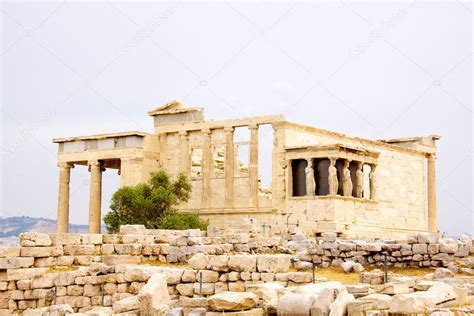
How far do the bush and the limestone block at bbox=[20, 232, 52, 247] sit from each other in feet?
40.7

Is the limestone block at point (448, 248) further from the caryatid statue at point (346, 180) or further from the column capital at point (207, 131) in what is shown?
the column capital at point (207, 131)

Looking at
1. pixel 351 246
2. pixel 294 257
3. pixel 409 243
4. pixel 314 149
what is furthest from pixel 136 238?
pixel 314 149

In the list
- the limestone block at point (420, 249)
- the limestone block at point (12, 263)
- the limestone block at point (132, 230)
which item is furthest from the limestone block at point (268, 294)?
the limestone block at point (132, 230)

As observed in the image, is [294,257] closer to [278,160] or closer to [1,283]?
[1,283]

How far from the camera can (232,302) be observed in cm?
930

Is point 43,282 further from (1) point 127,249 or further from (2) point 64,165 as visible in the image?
(2) point 64,165

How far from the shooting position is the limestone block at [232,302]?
30.5 feet

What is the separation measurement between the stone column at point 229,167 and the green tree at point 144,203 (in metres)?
2.37

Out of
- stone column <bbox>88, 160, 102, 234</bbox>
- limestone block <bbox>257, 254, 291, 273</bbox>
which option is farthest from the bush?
limestone block <bbox>257, 254, 291, 273</bbox>

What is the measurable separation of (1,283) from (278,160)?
1797cm

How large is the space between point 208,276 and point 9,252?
476 cm

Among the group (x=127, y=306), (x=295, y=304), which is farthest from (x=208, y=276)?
(x=295, y=304)

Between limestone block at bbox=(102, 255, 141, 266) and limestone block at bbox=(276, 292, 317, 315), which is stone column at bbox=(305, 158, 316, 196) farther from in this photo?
limestone block at bbox=(276, 292, 317, 315)

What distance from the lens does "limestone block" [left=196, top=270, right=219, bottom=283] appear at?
13.3m
